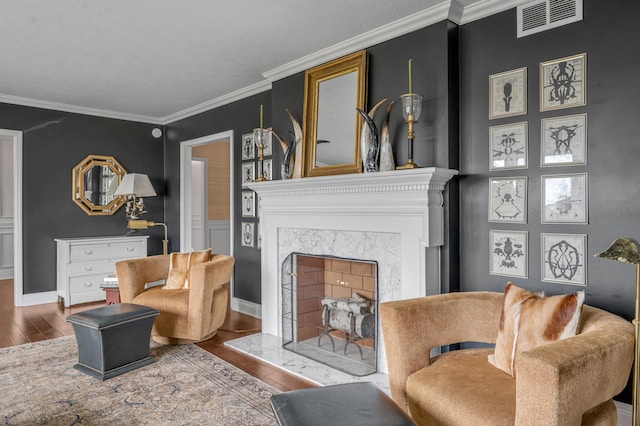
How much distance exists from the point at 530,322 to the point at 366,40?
7.74 ft

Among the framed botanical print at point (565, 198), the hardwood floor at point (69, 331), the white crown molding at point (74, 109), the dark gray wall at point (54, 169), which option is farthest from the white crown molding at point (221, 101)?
the framed botanical print at point (565, 198)

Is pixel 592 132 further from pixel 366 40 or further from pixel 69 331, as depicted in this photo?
pixel 69 331

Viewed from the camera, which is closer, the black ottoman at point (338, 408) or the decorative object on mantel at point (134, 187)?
the black ottoman at point (338, 408)

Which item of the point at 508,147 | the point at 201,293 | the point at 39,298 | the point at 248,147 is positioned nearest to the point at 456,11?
the point at 508,147

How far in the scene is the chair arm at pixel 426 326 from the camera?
2107mm

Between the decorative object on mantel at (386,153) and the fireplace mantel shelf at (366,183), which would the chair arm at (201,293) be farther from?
the decorative object on mantel at (386,153)

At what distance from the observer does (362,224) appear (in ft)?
10.5

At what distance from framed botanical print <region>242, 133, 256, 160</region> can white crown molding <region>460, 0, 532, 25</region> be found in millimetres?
2601

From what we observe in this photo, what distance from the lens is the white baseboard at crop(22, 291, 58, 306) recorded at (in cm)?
518

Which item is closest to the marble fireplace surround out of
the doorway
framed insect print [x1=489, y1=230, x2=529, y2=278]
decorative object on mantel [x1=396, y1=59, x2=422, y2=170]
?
decorative object on mantel [x1=396, y1=59, x2=422, y2=170]

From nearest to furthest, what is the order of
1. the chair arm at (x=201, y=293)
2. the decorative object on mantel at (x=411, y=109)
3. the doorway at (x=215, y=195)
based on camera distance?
1. the decorative object on mantel at (x=411, y=109)
2. the chair arm at (x=201, y=293)
3. the doorway at (x=215, y=195)

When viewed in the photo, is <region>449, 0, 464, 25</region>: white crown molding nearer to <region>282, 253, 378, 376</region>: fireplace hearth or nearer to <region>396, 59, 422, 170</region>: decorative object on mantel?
<region>396, 59, 422, 170</region>: decorative object on mantel

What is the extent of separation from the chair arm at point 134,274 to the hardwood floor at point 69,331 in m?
0.76

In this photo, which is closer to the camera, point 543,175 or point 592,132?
point 592,132
